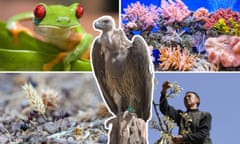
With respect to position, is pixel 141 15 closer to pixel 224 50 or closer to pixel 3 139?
pixel 224 50

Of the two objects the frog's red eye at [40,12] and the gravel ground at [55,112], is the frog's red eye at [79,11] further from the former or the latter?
the gravel ground at [55,112]

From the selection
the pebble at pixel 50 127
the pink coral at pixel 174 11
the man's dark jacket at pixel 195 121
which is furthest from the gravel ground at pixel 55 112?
the pink coral at pixel 174 11

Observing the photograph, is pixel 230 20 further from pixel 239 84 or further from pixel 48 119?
pixel 48 119

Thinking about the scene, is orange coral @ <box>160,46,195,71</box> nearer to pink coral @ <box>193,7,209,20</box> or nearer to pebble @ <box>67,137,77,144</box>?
pink coral @ <box>193,7,209,20</box>

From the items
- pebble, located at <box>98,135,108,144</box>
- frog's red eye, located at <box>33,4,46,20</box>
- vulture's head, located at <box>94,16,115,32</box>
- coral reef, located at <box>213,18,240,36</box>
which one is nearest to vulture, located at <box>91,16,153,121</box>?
vulture's head, located at <box>94,16,115,32</box>

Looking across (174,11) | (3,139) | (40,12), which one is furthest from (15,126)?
(174,11)

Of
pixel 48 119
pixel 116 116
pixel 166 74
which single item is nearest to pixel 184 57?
pixel 166 74

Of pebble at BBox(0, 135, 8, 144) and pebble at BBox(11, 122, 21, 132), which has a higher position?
pebble at BBox(11, 122, 21, 132)
